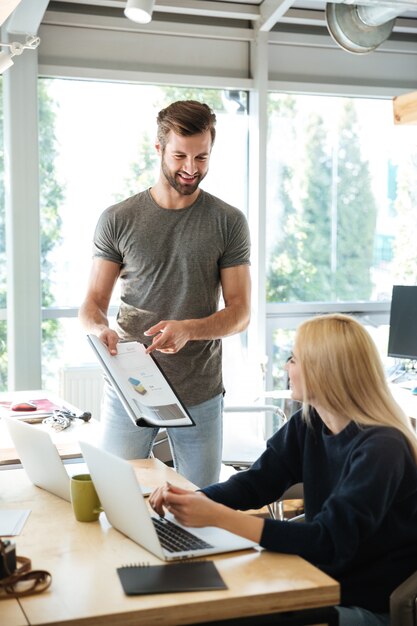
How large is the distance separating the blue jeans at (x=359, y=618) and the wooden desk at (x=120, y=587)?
0.75ft

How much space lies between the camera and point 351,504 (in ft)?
5.80

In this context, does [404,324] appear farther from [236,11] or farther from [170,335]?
[170,335]

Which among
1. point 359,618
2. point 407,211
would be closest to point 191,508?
point 359,618

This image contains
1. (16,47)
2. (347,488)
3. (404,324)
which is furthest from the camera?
(404,324)

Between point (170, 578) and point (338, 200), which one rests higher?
point (338, 200)

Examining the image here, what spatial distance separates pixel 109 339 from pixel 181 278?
0.40 metres

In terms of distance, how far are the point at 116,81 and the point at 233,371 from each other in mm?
1831

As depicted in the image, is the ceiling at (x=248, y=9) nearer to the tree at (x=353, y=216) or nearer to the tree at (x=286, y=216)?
the tree at (x=286, y=216)

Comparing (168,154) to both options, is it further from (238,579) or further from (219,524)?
(238,579)

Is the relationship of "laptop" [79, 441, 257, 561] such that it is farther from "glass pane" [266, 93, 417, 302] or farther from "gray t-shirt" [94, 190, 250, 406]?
"glass pane" [266, 93, 417, 302]

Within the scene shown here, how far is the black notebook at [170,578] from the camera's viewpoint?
1.50 m

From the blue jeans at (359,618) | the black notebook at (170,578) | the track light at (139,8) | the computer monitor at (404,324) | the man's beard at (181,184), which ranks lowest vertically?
the blue jeans at (359,618)

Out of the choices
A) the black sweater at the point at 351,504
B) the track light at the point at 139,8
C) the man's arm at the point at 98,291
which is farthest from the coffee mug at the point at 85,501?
the track light at the point at 139,8

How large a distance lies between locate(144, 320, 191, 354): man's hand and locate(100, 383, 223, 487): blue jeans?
0.93ft
